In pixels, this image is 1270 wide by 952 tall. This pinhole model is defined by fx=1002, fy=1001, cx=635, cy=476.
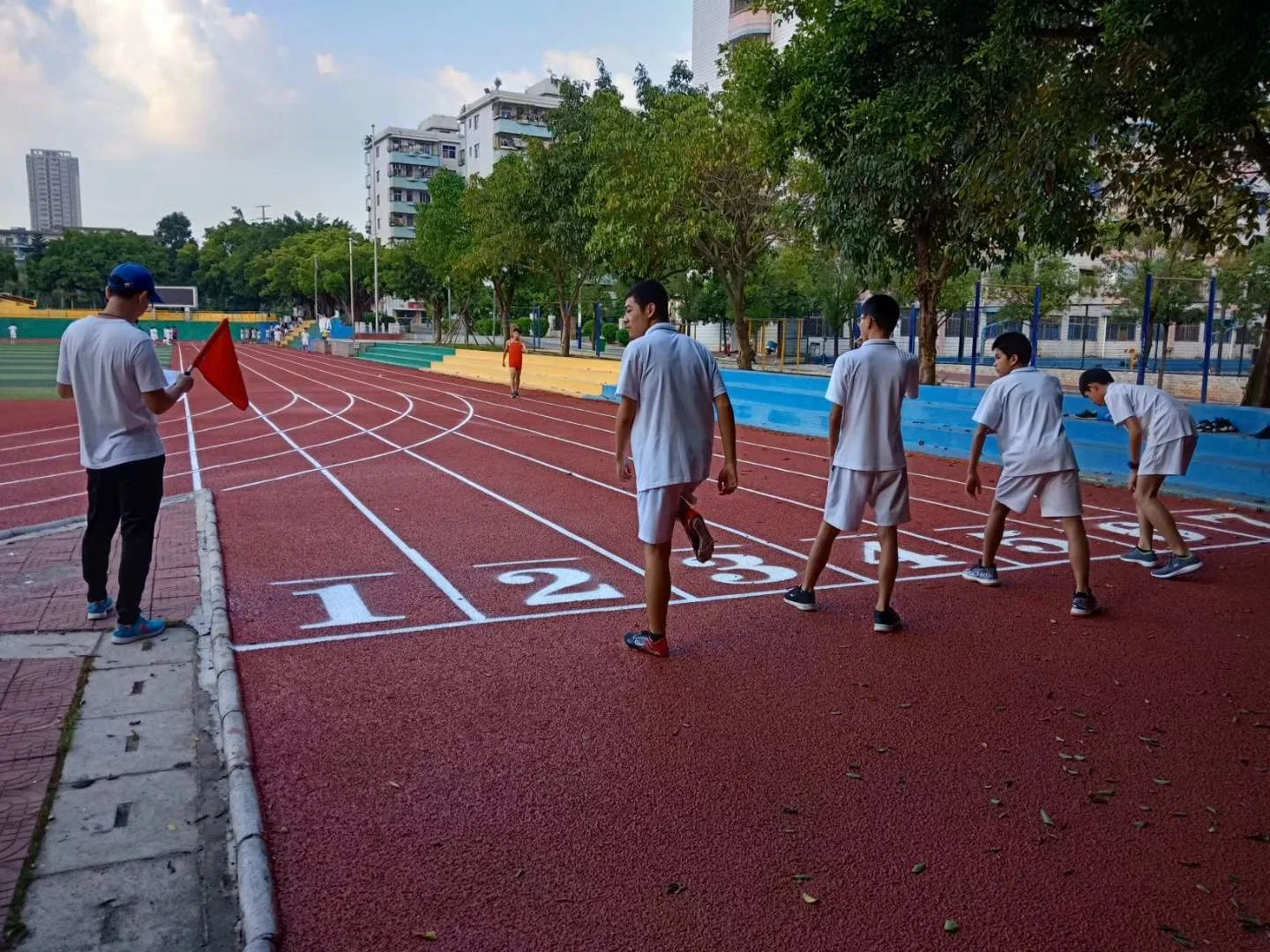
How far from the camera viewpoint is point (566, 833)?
11.5 ft

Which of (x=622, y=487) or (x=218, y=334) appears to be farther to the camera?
(x=622, y=487)

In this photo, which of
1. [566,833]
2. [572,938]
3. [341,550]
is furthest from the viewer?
[341,550]

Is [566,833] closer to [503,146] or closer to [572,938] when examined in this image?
[572,938]

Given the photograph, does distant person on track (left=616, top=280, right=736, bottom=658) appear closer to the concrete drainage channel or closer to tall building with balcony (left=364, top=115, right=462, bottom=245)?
the concrete drainage channel

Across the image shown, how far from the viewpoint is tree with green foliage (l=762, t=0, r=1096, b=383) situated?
8.65 m

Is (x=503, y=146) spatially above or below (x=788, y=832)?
above

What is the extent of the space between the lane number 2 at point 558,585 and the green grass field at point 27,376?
408 inches

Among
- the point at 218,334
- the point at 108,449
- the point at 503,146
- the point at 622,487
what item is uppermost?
the point at 503,146

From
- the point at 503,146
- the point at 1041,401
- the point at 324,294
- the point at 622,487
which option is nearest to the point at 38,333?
the point at 324,294

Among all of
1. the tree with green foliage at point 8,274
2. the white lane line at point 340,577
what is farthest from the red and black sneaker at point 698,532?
the tree with green foliage at point 8,274

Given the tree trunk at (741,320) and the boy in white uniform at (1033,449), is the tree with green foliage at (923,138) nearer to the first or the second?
the boy in white uniform at (1033,449)

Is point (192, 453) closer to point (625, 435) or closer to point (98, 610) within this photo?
point (98, 610)

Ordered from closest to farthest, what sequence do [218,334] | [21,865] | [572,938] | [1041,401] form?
[572,938] → [21,865] → [218,334] → [1041,401]

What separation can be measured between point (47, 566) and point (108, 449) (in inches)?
94.9
